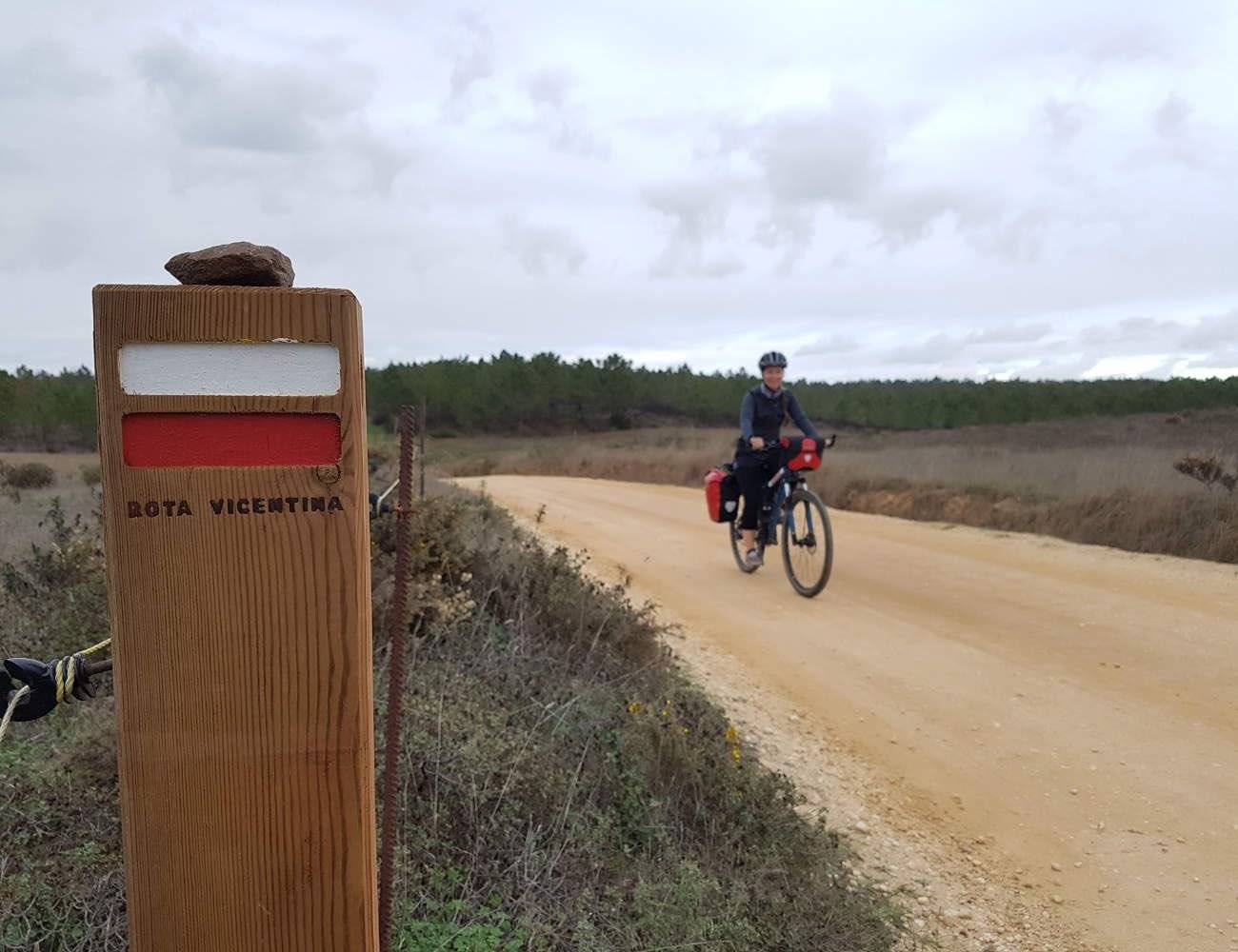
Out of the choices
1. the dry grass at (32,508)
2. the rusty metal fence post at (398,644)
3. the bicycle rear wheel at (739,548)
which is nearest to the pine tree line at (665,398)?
the dry grass at (32,508)

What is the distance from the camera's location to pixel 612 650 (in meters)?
5.02

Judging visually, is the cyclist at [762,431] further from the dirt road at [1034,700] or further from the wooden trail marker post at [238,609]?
the wooden trail marker post at [238,609]

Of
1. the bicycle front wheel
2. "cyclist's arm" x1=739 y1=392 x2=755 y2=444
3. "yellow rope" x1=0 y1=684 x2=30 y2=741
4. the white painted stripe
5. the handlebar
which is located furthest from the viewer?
"cyclist's arm" x1=739 y1=392 x2=755 y2=444

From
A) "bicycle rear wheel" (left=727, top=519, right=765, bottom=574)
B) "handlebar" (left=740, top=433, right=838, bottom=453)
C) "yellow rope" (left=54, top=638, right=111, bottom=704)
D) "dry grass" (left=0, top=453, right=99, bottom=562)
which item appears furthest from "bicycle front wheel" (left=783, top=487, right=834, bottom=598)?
"yellow rope" (left=54, top=638, right=111, bottom=704)

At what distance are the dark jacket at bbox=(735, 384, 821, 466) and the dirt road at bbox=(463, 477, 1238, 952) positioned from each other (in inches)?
45.9

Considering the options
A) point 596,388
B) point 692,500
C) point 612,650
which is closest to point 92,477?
point 692,500

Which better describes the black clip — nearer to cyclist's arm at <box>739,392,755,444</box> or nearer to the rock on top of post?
the rock on top of post

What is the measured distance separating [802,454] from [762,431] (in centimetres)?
54

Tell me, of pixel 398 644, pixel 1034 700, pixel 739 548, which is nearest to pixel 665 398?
pixel 739 548

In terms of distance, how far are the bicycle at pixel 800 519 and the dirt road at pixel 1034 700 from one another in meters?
0.22

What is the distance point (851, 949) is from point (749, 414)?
5.69m

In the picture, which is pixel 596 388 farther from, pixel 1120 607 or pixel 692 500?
pixel 1120 607

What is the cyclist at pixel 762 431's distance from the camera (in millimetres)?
7832

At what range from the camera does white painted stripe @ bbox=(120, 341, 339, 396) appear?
1.31m
